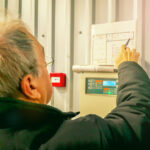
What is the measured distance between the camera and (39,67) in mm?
550

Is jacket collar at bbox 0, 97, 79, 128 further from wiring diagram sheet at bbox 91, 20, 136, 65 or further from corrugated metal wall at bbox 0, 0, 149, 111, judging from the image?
corrugated metal wall at bbox 0, 0, 149, 111

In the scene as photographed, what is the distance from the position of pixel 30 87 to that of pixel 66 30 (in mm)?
1093

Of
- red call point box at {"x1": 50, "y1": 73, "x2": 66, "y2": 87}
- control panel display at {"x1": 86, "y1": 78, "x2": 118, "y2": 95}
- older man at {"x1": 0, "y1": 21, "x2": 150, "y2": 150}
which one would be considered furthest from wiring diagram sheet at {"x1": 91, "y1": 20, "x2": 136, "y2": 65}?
older man at {"x1": 0, "y1": 21, "x2": 150, "y2": 150}

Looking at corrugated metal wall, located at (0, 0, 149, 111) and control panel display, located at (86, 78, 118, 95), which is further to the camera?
corrugated metal wall, located at (0, 0, 149, 111)

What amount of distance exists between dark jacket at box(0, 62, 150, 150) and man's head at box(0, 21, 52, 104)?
5 cm

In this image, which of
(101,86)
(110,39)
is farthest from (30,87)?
(110,39)

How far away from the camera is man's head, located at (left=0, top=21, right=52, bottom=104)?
0.49 m

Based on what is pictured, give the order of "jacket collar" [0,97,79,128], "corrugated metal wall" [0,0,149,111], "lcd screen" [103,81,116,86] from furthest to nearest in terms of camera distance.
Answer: "corrugated metal wall" [0,0,149,111] → "lcd screen" [103,81,116,86] → "jacket collar" [0,97,79,128]

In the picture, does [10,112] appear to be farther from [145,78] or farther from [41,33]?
[41,33]

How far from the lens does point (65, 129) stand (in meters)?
0.50

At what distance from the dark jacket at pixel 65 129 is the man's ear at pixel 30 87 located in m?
0.05

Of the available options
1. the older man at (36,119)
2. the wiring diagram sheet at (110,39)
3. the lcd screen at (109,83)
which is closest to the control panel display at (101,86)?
the lcd screen at (109,83)

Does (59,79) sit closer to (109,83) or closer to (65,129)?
(109,83)

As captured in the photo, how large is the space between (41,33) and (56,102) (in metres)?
0.64
